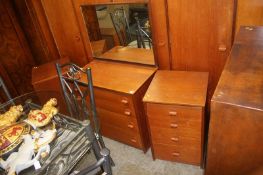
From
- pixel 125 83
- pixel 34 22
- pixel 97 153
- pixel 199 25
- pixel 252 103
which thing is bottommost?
pixel 97 153

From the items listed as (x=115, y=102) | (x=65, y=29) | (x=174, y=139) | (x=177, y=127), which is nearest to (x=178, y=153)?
(x=174, y=139)

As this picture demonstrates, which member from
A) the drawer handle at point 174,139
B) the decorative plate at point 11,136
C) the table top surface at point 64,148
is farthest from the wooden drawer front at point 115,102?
the decorative plate at point 11,136

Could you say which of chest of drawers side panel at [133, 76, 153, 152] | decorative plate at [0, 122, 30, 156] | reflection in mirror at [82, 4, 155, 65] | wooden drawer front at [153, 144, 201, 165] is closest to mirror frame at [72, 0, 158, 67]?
reflection in mirror at [82, 4, 155, 65]

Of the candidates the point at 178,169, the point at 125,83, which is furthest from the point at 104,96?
the point at 178,169

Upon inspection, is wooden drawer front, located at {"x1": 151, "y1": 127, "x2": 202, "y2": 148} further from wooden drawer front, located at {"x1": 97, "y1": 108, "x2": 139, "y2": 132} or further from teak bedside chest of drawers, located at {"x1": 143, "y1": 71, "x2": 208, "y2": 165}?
wooden drawer front, located at {"x1": 97, "y1": 108, "x2": 139, "y2": 132}

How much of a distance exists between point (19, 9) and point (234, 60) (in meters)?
2.48

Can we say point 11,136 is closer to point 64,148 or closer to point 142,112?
point 64,148

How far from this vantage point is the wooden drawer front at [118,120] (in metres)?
1.96

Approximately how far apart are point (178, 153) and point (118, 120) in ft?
1.96

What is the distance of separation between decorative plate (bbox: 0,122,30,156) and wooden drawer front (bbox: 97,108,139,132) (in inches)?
34.0

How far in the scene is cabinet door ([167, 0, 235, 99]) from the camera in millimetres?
1615

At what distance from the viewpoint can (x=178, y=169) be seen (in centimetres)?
192

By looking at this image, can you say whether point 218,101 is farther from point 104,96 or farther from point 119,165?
point 119,165

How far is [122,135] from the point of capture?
2150 millimetres
